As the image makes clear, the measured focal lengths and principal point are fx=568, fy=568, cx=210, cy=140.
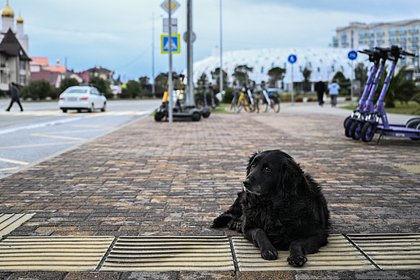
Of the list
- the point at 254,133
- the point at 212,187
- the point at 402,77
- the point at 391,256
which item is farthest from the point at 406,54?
the point at 402,77

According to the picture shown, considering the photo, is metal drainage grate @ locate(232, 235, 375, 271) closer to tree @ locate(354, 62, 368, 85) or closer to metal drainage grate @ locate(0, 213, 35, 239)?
metal drainage grate @ locate(0, 213, 35, 239)

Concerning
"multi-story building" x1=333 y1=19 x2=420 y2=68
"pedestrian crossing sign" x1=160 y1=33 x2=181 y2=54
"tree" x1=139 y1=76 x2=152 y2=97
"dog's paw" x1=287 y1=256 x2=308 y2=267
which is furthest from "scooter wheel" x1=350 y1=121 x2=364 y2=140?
"multi-story building" x1=333 y1=19 x2=420 y2=68

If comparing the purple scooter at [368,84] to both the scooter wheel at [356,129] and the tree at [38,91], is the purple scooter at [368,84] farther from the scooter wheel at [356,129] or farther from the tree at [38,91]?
the tree at [38,91]

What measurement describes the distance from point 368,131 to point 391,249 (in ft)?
27.0

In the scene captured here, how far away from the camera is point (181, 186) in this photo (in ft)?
23.3

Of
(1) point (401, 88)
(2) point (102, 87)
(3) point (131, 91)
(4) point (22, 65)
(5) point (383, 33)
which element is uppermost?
(5) point (383, 33)

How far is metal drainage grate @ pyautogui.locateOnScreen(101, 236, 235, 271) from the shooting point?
3885mm

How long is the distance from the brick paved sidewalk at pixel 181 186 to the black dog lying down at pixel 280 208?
0.44 m

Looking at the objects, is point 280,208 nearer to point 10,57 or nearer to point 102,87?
point 102,87

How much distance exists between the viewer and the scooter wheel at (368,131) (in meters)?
12.1

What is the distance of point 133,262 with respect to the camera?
13.1ft

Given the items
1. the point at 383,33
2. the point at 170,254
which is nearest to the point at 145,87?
the point at 170,254

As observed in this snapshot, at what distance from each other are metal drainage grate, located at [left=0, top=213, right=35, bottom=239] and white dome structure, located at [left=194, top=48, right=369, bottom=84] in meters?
127

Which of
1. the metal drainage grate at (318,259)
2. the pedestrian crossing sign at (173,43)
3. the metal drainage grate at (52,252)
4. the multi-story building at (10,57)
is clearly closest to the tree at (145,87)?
the multi-story building at (10,57)
